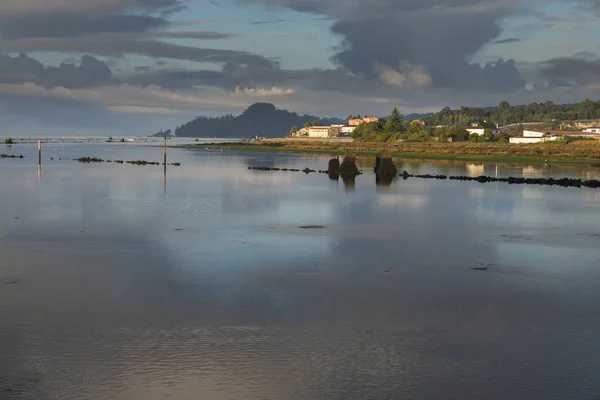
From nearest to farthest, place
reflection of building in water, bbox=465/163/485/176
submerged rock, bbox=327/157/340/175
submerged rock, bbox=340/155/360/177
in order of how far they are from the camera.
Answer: submerged rock, bbox=340/155/360/177 → submerged rock, bbox=327/157/340/175 → reflection of building in water, bbox=465/163/485/176

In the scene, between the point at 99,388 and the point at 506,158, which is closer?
the point at 99,388

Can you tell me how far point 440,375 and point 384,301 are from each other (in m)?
6.55

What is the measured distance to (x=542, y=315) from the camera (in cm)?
1967

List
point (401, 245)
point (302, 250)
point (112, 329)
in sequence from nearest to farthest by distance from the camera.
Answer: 1. point (112, 329)
2. point (302, 250)
3. point (401, 245)

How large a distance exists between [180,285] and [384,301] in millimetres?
6767

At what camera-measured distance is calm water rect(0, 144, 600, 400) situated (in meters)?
14.4

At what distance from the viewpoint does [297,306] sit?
20344 millimetres

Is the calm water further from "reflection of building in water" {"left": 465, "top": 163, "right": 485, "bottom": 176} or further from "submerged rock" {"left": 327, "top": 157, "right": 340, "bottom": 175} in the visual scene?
"reflection of building in water" {"left": 465, "top": 163, "right": 485, "bottom": 176}

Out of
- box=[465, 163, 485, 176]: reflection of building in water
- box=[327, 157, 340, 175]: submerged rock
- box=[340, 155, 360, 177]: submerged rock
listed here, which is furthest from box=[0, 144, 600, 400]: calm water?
box=[465, 163, 485, 176]: reflection of building in water

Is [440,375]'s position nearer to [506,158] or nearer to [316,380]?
[316,380]

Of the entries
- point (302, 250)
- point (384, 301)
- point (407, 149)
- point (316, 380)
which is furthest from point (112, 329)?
point (407, 149)

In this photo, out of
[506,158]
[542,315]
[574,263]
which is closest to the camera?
[542,315]

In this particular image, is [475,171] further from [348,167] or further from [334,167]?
[334,167]

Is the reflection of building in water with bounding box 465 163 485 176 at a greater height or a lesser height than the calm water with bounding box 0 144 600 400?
greater
